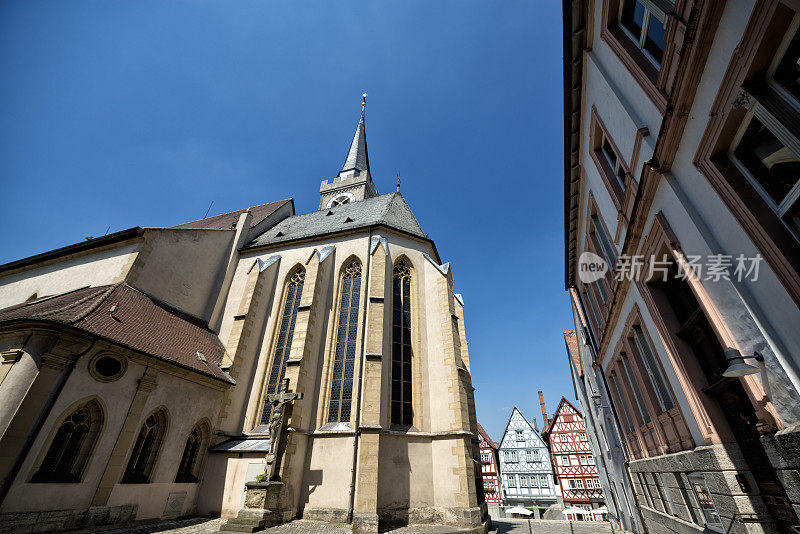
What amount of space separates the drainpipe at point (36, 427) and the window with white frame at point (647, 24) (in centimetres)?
1371

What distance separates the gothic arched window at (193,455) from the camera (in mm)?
10891

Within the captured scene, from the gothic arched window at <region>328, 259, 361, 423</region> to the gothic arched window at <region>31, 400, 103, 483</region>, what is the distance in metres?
6.61

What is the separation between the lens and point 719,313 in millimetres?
4094

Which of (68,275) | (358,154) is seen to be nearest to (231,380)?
(68,275)

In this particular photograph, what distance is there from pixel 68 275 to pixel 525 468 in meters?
39.3

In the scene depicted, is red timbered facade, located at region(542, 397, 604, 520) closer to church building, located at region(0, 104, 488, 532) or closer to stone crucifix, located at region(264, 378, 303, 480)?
church building, located at region(0, 104, 488, 532)

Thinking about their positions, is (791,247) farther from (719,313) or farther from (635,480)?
(635,480)

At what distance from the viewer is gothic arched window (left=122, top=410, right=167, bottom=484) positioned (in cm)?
958

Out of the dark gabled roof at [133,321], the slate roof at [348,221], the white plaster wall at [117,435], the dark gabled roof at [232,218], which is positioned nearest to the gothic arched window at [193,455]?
the white plaster wall at [117,435]

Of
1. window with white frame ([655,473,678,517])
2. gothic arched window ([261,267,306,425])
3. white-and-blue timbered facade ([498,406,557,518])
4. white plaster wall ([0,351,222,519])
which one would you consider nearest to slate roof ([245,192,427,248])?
gothic arched window ([261,267,306,425])

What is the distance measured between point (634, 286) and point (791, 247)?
416 centimetres

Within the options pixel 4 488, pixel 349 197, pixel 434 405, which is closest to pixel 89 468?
pixel 4 488

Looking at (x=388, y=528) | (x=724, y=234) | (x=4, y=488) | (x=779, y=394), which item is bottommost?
(x=388, y=528)

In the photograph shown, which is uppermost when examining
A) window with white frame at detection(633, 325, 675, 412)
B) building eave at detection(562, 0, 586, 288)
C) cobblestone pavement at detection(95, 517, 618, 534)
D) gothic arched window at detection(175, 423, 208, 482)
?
building eave at detection(562, 0, 586, 288)
